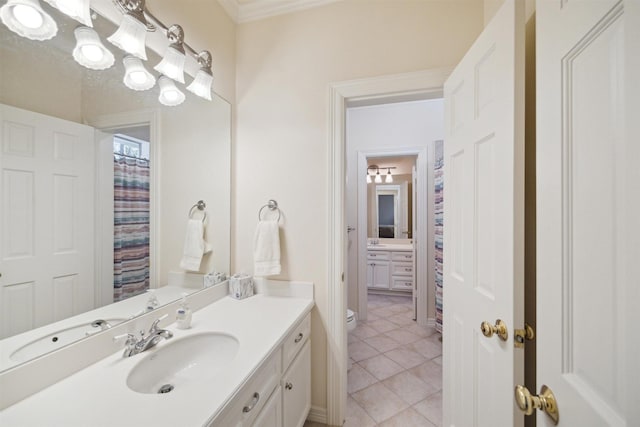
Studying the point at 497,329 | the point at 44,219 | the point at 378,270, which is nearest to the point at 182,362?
the point at 44,219

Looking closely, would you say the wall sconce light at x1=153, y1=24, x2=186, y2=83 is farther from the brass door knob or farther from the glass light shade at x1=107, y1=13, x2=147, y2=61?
the brass door knob

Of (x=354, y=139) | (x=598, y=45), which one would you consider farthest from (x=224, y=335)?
(x=354, y=139)

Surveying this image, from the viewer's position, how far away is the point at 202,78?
1.35 metres

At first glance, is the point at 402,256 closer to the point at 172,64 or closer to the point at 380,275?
the point at 380,275

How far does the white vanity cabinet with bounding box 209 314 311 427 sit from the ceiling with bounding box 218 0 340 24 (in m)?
1.91

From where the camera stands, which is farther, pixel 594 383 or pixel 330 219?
pixel 330 219

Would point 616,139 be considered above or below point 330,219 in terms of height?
above

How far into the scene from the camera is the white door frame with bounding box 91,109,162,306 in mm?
938

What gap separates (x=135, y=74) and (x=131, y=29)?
165 mm

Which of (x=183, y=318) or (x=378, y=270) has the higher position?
(x=183, y=318)

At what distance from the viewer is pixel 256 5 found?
1616 mm

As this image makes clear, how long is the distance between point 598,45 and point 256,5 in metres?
1.78

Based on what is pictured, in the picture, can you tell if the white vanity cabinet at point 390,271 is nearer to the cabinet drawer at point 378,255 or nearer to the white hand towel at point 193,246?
the cabinet drawer at point 378,255

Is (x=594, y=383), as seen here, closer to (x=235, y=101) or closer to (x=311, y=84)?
(x=311, y=84)
